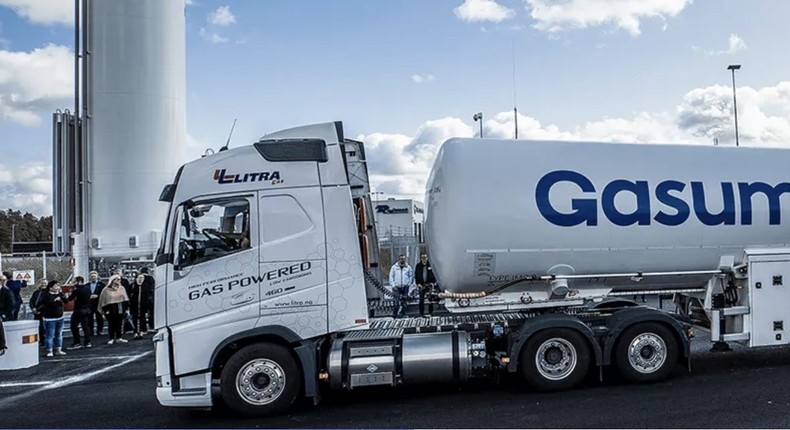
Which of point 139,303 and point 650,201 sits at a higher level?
point 650,201

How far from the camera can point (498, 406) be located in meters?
7.37

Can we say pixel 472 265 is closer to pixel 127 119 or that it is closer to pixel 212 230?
pixel 212 230

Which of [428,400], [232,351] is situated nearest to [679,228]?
[428,400]

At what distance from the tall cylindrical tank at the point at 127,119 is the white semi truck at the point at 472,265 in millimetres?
12764

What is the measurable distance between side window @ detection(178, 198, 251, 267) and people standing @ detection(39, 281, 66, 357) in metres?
7.65

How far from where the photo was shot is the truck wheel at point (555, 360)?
7793mm

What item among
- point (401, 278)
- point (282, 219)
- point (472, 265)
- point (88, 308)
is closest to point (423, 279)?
point (401, 278)

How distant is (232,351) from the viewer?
738cm

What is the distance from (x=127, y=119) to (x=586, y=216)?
15235 millimetres

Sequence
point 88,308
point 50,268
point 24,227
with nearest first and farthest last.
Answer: point 88,308
point 50,268
point 24,227

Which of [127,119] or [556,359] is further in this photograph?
[127,119]

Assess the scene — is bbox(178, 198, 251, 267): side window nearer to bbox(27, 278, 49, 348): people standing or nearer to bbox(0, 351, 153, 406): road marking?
bbox(0, 351, 153, 406): road marking

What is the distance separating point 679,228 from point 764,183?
140 cm

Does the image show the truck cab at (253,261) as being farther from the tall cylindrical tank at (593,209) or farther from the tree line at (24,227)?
the tree line at (24,227)
